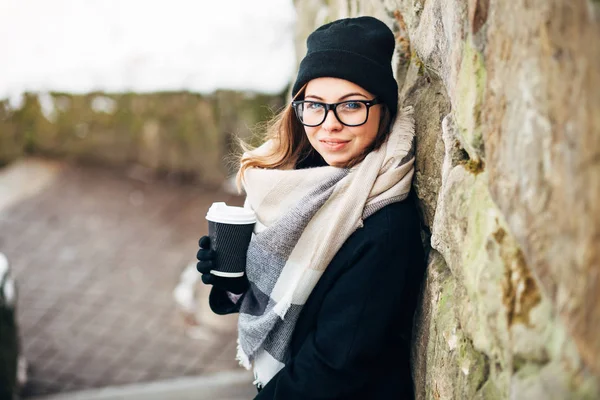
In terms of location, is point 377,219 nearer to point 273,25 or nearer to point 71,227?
point 71,227

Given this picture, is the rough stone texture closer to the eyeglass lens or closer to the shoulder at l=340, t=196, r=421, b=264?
the eyeglass lens

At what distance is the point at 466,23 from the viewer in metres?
1.49

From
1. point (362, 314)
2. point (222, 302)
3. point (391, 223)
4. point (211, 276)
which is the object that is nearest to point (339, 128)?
point (391, 223)

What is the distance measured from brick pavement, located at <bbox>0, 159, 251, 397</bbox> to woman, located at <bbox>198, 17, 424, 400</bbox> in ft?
8.51

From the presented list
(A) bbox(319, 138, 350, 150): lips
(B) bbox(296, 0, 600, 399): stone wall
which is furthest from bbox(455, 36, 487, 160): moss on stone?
(A) bbox(319, 138, 350, 150): lips

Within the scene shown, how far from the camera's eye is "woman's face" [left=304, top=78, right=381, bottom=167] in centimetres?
185

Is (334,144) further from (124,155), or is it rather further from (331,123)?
(124,155)

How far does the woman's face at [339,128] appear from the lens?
185 cm

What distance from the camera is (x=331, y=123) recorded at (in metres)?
1.88

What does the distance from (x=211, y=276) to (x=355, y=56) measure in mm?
893

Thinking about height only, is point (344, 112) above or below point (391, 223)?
above

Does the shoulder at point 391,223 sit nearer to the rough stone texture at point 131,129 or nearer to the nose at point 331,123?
the nose at point 331,123

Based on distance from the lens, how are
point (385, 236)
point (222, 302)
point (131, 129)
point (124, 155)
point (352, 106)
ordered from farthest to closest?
point (124, 155) → point (131, 129) → point (222, 302) → point (352, 106) → point (385, 236)

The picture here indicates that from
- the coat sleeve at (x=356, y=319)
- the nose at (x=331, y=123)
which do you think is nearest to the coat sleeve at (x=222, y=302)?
the coat sleeve at (x=356, y=319)
